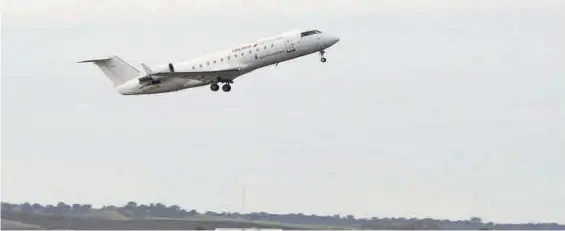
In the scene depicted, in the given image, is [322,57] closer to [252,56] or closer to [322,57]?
[322,57]

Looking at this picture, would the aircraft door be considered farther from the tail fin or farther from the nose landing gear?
the tail fin

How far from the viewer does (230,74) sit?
10769cm

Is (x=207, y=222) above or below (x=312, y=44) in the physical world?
below

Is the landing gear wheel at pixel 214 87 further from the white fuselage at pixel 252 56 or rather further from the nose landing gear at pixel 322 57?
the nose landing gear at pixel 322 57

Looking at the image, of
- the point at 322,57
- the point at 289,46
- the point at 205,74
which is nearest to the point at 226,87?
the point at 205,74

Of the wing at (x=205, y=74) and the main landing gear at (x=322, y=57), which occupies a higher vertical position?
the main landing gear at (x=322, y=57)

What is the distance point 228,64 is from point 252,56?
6.90ft

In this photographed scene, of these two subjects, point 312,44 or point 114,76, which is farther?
point 114,76

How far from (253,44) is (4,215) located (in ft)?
64.5

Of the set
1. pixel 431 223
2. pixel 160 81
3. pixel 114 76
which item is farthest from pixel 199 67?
A: pixel 431 223

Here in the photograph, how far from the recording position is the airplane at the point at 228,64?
106 meters

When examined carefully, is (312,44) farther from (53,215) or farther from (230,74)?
(53,215)

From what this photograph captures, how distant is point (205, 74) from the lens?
355 ft

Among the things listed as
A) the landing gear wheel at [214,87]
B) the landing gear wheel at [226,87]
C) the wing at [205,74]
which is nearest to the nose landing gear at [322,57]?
the wing at [205,74]
